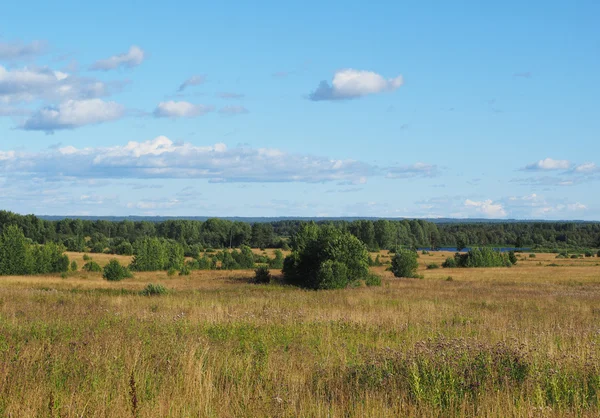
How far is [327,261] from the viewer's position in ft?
Answer: 141

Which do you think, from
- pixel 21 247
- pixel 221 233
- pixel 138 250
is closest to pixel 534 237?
pixel 221 233

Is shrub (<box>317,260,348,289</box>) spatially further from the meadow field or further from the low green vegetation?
the low green vegetation

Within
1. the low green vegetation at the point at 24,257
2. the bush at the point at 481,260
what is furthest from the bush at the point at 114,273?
the bush at the point at 481,260

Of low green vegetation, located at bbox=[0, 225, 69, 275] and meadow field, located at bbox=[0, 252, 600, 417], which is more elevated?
meadow field, located at bbox=[0, 252, 600, 417]

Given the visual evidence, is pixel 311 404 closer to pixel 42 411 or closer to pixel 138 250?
pixel 42 411

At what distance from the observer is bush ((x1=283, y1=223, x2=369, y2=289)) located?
140ft

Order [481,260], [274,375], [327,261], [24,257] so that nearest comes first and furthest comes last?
[274,375], [327,261], [24,257], [481,260]

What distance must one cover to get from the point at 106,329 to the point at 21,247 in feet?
264

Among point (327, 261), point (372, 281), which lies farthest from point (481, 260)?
point (327, 261)

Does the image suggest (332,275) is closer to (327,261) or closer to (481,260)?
(327,261)

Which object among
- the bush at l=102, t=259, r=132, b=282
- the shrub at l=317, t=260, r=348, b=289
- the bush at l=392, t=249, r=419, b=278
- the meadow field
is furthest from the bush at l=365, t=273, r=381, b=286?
the meadow field

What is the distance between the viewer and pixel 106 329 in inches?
439

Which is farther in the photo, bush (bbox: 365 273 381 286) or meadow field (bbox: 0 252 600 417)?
bush (bbox: 365 273 381 286)

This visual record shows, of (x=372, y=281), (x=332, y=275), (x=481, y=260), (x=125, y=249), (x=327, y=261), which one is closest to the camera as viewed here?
(x=332, y=275)
